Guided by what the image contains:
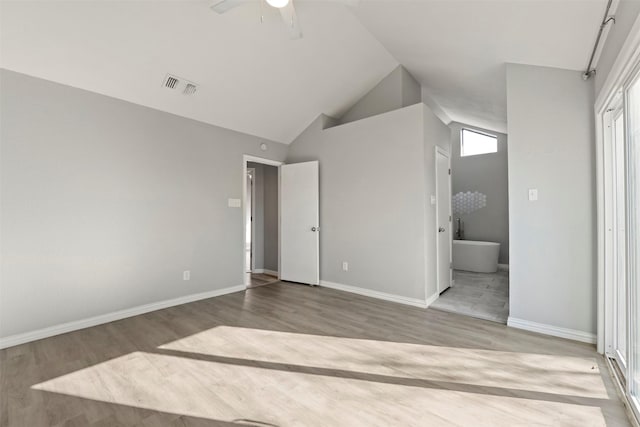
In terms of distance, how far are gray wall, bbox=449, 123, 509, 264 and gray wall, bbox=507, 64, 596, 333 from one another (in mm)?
3327

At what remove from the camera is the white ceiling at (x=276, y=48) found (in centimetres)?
221

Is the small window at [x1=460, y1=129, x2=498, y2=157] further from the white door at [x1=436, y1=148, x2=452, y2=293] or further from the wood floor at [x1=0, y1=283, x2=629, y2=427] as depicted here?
the wood floor at [x1=0, y1=283, x2=629, y2=427]

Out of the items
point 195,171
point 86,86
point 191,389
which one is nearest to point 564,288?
point 191,389

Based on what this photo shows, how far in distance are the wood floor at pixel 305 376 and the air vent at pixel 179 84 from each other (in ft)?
8.77

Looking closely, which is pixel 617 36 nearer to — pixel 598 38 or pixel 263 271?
pixel 598 38

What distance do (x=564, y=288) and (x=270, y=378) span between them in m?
2.75

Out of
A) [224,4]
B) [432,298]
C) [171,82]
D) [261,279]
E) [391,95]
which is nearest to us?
[224,4]

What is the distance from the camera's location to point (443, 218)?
3969 millimetres

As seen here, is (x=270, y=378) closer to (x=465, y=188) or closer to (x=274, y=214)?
(x=274, y=214)

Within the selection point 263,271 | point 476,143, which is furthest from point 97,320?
point 476,143

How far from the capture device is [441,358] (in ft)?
7.14

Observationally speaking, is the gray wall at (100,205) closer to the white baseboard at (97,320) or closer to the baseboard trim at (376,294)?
the white baseboard at (97,320)

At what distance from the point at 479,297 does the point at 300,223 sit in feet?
9.31

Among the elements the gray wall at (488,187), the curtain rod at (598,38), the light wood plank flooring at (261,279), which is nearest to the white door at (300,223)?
the light wood plank flooring at (261,279)
